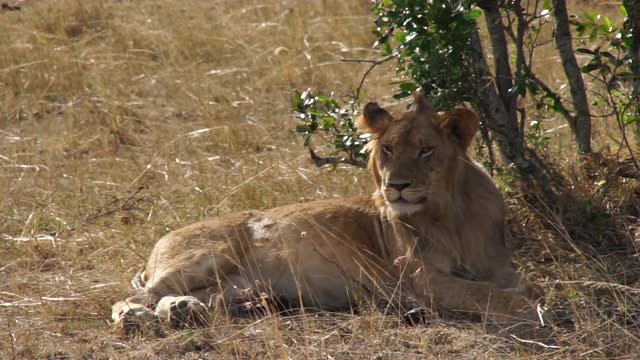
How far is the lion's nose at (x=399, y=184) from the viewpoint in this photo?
4.47 metres

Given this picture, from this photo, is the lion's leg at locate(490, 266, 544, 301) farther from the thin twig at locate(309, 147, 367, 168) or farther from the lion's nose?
the thin twig at locate(309, 147, 367, 168)

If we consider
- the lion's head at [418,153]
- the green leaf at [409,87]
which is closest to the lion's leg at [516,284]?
the lion's head at [418,153]

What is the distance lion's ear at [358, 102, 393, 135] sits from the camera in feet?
15.7

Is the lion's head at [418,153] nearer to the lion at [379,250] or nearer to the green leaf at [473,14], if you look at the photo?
the lion at [379,250]

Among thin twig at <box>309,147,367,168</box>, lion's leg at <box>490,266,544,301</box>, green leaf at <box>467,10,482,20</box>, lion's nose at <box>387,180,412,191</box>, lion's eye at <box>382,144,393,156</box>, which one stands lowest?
lion's leg at <box>490,266,544,301</box>

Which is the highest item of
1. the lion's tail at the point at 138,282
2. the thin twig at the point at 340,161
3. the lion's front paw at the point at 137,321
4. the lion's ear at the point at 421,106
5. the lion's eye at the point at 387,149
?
the lion's ear at the point at 421,106

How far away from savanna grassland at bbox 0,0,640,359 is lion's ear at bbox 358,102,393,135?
0.82m

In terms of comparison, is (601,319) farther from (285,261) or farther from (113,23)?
(113,23)

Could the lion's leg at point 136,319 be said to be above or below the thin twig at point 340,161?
below

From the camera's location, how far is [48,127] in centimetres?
792

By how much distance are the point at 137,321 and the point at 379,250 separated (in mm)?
1095

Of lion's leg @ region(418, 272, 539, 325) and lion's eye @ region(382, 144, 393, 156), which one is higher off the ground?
lion's eye @ region(382, 144, 393, 156)

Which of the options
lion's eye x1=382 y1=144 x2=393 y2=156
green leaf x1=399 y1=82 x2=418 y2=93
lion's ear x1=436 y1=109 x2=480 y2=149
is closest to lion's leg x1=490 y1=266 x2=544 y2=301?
lion's ear x1=436 y1=109 x2=480 y2=149

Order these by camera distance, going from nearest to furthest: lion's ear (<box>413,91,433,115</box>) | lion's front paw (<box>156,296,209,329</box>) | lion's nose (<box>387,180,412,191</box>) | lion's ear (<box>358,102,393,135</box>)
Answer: lion's nose (<box>387,180,412,191</box>) < lion's front paw (<box>156,296,209,329</box>) < lion's ear (<box>413,91,433,115</box>) < lion's ear (<box>358,102,393,135</box>)
